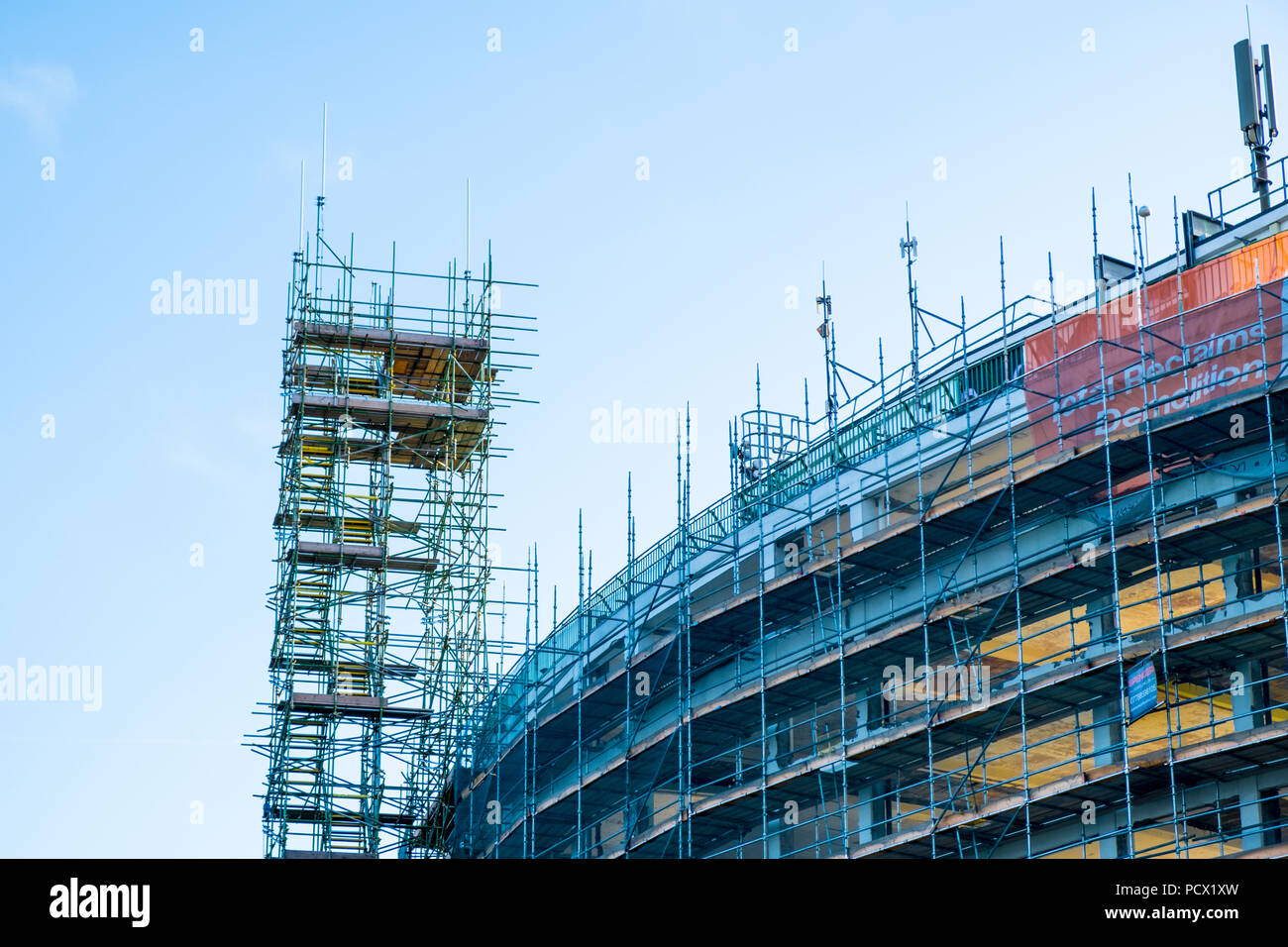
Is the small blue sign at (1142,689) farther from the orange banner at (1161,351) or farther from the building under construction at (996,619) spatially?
the orange banner at (1161,351)

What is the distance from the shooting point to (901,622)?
32.2 meters

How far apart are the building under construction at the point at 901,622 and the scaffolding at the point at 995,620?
0.28 feet

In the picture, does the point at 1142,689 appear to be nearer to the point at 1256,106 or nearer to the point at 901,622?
the point at 901,622

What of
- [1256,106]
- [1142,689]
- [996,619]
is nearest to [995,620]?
[996,619]

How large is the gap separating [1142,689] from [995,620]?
159 inches

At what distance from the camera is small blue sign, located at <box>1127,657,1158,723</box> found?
85.9ft

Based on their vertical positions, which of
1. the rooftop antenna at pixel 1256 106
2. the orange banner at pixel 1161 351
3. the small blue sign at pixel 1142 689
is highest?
the rooftop antenna at pixel 1256 106

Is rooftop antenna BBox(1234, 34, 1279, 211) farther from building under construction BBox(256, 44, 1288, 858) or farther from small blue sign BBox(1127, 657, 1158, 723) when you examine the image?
small blue sign BBox(1127, 657, 1158, 723)

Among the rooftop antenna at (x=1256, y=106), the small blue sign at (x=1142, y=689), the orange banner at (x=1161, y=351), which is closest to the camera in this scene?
the small blue sign at (x=1142, y=689)

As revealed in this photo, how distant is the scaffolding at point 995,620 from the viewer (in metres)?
27.6

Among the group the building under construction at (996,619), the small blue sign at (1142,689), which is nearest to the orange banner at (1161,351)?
the building under construction at (996,619)
